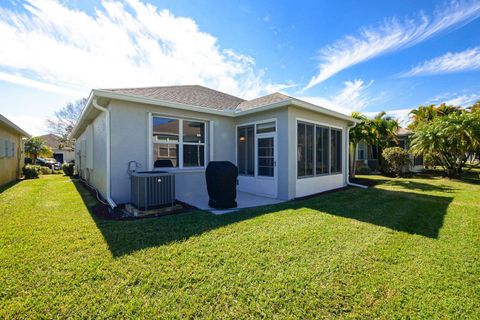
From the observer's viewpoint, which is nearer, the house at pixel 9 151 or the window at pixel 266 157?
the window at pixel 266 157

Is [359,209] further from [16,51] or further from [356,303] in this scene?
[16,51]

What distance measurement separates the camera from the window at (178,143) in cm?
668

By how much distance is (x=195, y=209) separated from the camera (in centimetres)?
566

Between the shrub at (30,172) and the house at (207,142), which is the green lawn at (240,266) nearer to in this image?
→ the house at (207,142)

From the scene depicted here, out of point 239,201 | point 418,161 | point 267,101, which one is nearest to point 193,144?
point 239,201

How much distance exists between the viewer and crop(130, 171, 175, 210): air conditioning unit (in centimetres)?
507

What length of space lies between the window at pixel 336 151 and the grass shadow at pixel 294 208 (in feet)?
6.88

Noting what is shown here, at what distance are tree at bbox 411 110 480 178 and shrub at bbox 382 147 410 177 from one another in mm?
656

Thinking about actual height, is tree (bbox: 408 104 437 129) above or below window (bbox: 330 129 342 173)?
above

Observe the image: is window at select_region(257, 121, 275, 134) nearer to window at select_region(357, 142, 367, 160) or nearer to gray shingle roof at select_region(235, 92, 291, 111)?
gray shingle roof at select_region(235, 92, 291, 111)

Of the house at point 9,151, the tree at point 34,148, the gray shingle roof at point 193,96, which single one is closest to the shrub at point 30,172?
the house at point 9,151

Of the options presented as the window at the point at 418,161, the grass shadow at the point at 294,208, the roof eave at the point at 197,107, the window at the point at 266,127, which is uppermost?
the roof eave at the point at 197,107

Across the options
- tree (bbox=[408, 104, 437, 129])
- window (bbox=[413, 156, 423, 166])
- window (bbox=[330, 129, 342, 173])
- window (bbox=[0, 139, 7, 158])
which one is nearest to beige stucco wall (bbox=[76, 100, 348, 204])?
window (bbox=[330, 129, 342, 173])

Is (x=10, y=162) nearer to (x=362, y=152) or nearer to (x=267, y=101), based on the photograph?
(x=267, y=101)
